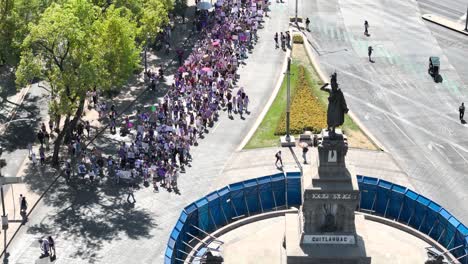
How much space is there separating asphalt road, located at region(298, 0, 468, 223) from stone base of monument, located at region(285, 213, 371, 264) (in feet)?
44.6

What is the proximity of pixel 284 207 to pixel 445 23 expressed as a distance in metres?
44.9

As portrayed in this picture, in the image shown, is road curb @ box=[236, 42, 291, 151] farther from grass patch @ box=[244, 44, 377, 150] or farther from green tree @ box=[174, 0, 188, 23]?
green tree @ box=[174, 0, 188, 23]

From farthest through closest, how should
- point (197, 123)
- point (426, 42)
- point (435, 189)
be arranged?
point (426, 42)
point (197, 123)
point (435, 189)

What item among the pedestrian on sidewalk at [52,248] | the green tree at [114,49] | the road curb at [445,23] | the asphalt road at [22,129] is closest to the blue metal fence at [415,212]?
the pedestrian on sidewalk at [52,248]

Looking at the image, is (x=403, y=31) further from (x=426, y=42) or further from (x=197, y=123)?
(x=197, y=123)

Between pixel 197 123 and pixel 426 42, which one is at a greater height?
pixel 426 42

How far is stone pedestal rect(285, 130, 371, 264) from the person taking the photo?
142 ft

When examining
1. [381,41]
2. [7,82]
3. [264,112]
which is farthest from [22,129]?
[381,41]

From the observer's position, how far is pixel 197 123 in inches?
2633

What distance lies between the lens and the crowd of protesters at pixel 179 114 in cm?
6113

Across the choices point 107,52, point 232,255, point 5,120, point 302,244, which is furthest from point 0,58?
point 302,244

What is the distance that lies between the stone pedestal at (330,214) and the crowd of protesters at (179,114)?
16.8 metres

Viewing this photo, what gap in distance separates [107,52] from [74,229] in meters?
14.3

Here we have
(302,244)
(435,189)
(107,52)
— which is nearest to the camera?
(302,244)
